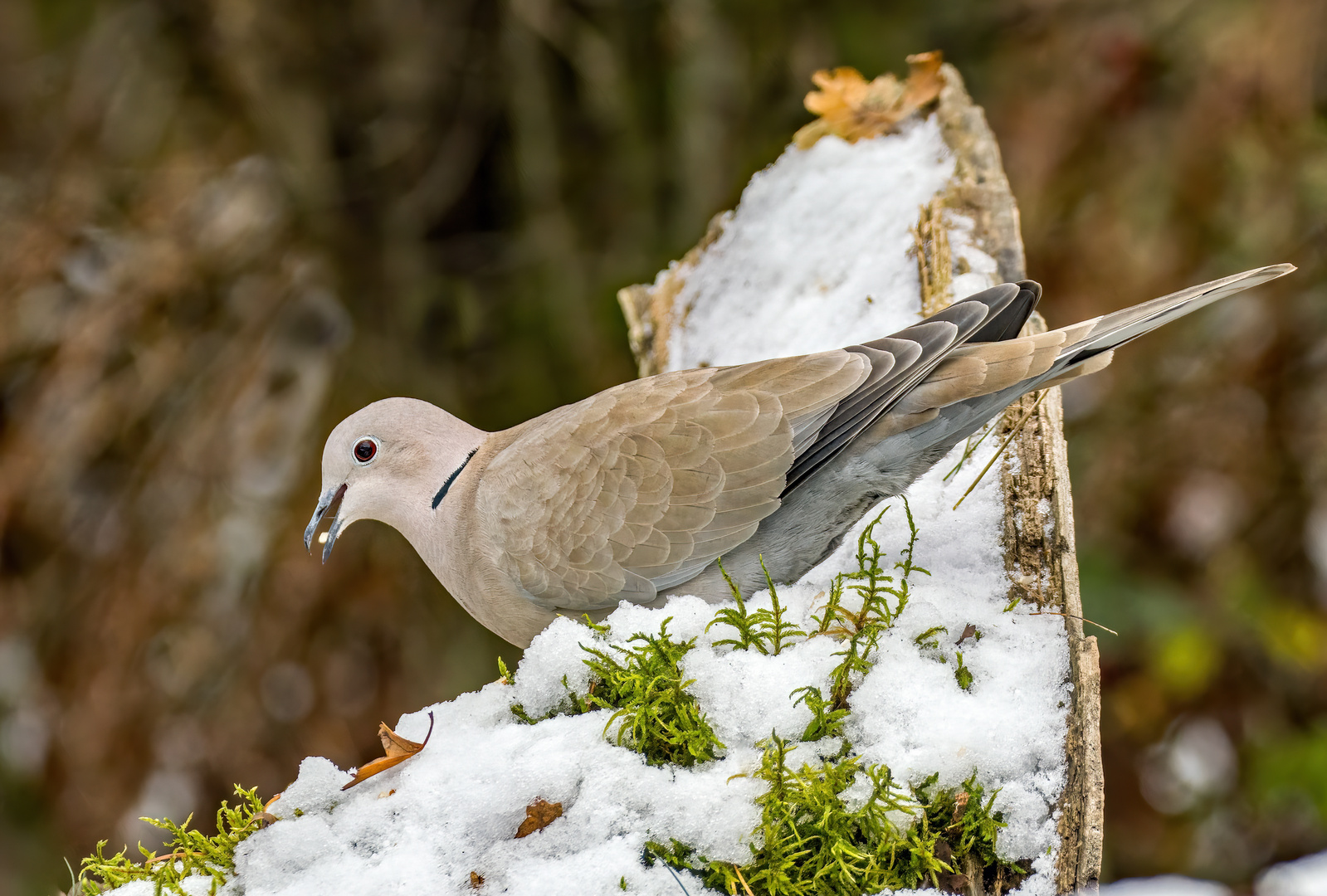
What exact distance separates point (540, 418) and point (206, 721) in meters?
3.44

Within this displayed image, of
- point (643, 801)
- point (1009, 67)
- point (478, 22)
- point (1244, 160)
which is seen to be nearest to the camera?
point (643, 801)

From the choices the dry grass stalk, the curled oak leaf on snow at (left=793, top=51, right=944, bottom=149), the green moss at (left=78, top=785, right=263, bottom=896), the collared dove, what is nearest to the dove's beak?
the collared dove

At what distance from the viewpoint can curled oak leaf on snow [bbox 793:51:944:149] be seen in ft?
11.5

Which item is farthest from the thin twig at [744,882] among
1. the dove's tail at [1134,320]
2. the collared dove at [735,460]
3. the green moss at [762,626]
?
the dove's tail at [1134,320]

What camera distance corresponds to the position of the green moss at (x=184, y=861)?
1.69 m

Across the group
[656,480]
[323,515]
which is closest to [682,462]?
[656,480]

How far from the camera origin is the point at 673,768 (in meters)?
1.77

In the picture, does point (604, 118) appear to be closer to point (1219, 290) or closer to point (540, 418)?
point (540, 418)

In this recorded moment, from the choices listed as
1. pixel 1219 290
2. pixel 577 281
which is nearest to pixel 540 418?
pixel 1219 290

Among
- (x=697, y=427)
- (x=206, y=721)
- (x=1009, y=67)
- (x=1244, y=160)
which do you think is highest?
(x=1009, y=67)

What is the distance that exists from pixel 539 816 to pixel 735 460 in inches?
37.6

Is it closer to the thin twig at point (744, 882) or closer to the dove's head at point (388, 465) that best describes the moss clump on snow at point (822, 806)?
the thin twig at point (744, 882)

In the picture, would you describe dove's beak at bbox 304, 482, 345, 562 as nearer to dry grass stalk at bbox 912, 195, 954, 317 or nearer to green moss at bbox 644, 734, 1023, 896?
green moss at bbox 644, 734, 1023, 896

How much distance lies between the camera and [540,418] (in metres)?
2.77
